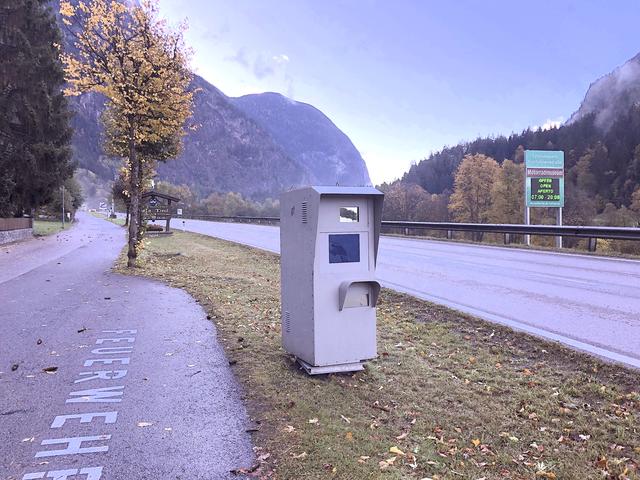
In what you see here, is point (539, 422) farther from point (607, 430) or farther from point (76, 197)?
point (76, 197)

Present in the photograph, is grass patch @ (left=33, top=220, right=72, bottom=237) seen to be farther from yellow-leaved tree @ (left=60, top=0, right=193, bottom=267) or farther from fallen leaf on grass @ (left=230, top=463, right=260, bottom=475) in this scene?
fallen leaf on grass @ (left=230, top=463, right=260, bottom=475)

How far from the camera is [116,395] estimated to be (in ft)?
14.3

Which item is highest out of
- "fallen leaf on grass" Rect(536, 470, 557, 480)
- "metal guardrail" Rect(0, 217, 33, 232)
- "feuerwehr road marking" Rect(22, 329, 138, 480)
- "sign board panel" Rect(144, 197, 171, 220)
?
"sign board panel" Rect(144, 197, 171, 220)

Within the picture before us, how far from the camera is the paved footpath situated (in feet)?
10.5

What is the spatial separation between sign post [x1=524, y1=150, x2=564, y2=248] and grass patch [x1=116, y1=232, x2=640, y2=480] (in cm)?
1925

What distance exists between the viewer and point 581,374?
474cm

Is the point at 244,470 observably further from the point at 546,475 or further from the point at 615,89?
the point at 615,89

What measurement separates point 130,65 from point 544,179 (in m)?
19.3

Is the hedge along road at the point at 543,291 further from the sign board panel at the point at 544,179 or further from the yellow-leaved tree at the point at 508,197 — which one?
the yellow-leaved tree at the point at 508,197

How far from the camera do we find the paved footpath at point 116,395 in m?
3.20

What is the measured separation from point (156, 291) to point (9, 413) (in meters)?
6.12

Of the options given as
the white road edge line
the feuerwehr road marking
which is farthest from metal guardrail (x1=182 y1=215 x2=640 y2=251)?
the feuerwehr road marking

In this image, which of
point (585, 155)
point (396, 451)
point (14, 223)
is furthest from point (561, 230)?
point (585, 155)

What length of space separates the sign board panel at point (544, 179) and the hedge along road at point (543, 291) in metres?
8.09
